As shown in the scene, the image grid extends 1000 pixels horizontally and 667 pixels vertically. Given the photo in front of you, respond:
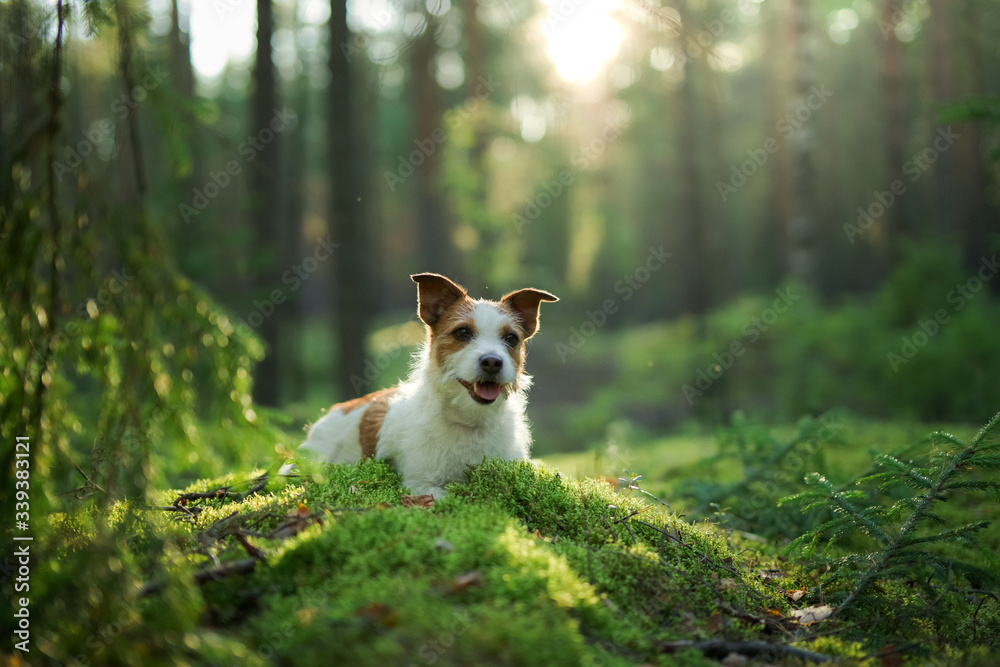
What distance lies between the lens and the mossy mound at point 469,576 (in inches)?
95.3

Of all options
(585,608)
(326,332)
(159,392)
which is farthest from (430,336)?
(326,332)

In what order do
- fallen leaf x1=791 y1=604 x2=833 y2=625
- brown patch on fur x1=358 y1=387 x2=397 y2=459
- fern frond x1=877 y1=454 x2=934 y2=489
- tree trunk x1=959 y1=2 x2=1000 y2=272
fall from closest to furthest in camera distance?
1. fallen leaf x1=791 y1=604 x2=833 y2=625
2. fern frond x1=877 y1=454 x2=934 y2=489
3. brown patch on fur x1=358 y1=387 x2=397 y2=459
4. tree trunk x1=959 y1=2 x2=1000 y2=272

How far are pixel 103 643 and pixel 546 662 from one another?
5.21 feet

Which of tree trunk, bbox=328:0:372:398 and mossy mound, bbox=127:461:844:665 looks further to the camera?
tree trunk, bbox=328:0:372:398

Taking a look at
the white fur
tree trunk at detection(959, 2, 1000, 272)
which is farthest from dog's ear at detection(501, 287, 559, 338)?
tree trunk at detection(959, 2, 1000, 272)

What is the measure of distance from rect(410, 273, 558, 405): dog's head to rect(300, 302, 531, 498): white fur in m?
0.01

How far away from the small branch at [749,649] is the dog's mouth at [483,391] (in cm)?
218

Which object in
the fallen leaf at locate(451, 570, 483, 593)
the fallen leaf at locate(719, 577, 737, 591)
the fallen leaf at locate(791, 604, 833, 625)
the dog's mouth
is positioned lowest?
the fallen leaf at locate(791, 604, 833, 625)

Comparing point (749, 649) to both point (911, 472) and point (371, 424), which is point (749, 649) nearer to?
point (911, 472)

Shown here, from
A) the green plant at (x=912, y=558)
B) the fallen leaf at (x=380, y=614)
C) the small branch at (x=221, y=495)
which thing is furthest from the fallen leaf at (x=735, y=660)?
the small branch at (x=221, y=495)

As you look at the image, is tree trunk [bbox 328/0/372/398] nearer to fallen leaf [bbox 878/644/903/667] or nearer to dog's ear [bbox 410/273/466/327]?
dog's ear [bbox 410/273/466/327]

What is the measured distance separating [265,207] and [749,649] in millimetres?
13431

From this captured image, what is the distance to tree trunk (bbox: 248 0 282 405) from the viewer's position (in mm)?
12477

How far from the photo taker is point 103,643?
86.1 inches
